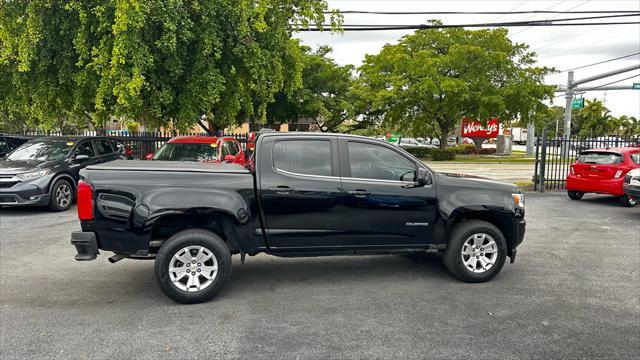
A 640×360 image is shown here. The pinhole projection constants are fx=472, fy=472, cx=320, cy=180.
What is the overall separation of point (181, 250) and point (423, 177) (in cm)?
278

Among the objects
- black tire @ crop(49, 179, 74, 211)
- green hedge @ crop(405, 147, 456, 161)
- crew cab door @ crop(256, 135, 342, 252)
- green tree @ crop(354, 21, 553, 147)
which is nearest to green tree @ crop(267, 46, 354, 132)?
green tree @ crop(354, 21, 553, 147)

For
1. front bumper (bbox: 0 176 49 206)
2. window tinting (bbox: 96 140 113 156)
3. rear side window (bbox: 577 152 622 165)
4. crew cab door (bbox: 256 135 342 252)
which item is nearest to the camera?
crew cab door (bbox: 256 135 342 252)

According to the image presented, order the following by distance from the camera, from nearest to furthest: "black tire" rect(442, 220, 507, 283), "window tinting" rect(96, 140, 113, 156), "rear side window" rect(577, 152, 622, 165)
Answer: "black tire" rect(442, 220, 507, 283)
"window tinting" rect(96, 140, 113, 156)
"rear side window" rect(577, 152, 622, 165)

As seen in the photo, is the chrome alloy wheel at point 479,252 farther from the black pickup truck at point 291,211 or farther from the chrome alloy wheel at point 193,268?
the chrome alloy wheel at point 193,268

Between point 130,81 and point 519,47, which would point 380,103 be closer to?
point 519,47

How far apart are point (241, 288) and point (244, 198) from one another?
114 cm

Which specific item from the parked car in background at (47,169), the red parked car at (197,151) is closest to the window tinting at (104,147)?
the parked car in background at (47,169)

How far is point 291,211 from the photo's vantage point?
5.16m

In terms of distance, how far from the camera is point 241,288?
5.46 m

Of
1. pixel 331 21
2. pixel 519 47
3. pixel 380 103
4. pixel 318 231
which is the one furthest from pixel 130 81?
pixel 519 47

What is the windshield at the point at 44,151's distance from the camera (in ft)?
34.7

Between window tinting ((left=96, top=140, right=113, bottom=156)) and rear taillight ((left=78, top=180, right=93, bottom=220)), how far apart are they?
24.9 feet

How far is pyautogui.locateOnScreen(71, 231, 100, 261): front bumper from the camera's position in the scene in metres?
4.79

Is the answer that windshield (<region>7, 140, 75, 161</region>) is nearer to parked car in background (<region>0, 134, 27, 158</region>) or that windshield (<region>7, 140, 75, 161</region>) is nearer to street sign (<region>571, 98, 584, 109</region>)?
parked car in background (<region>0, 134, 27, 158</region>)
